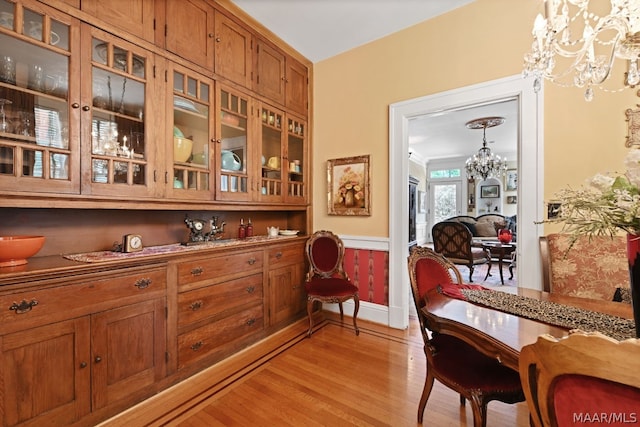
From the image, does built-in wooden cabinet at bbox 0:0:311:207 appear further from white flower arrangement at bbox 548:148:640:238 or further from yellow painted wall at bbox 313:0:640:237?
white flower arrangement at bbox 548:148:640:238

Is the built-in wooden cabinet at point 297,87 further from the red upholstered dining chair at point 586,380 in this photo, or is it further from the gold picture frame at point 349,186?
the red upholstered dining chair at point 586,380

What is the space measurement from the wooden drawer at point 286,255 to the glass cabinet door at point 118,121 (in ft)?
4.19

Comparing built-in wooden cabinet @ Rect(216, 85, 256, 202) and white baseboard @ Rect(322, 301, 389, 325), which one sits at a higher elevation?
built-in wooden cabinet @ Rect(216, 85, 256, 202)

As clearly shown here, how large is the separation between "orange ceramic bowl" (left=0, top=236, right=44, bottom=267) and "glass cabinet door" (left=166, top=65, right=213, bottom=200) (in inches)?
32.4

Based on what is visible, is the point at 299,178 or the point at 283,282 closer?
the point at 283,282

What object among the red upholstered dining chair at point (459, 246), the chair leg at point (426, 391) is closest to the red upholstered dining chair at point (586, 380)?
the chair leg at point (426, 391)

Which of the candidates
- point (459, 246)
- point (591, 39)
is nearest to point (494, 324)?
point (591, 39)

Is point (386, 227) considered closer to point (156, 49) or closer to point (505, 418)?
point (505, 418)

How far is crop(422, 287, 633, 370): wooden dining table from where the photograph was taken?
1045 mm

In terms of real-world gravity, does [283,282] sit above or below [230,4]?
below

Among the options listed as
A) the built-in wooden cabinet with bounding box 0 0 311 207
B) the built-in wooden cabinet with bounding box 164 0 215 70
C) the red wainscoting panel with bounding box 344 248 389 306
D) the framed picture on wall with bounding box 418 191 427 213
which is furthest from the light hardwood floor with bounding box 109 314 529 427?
the framed picture on wall with bounding box 418 191 427 213

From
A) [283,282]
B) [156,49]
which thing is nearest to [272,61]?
[156,49]

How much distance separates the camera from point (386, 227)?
3.13 meters

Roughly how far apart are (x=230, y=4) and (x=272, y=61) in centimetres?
62
